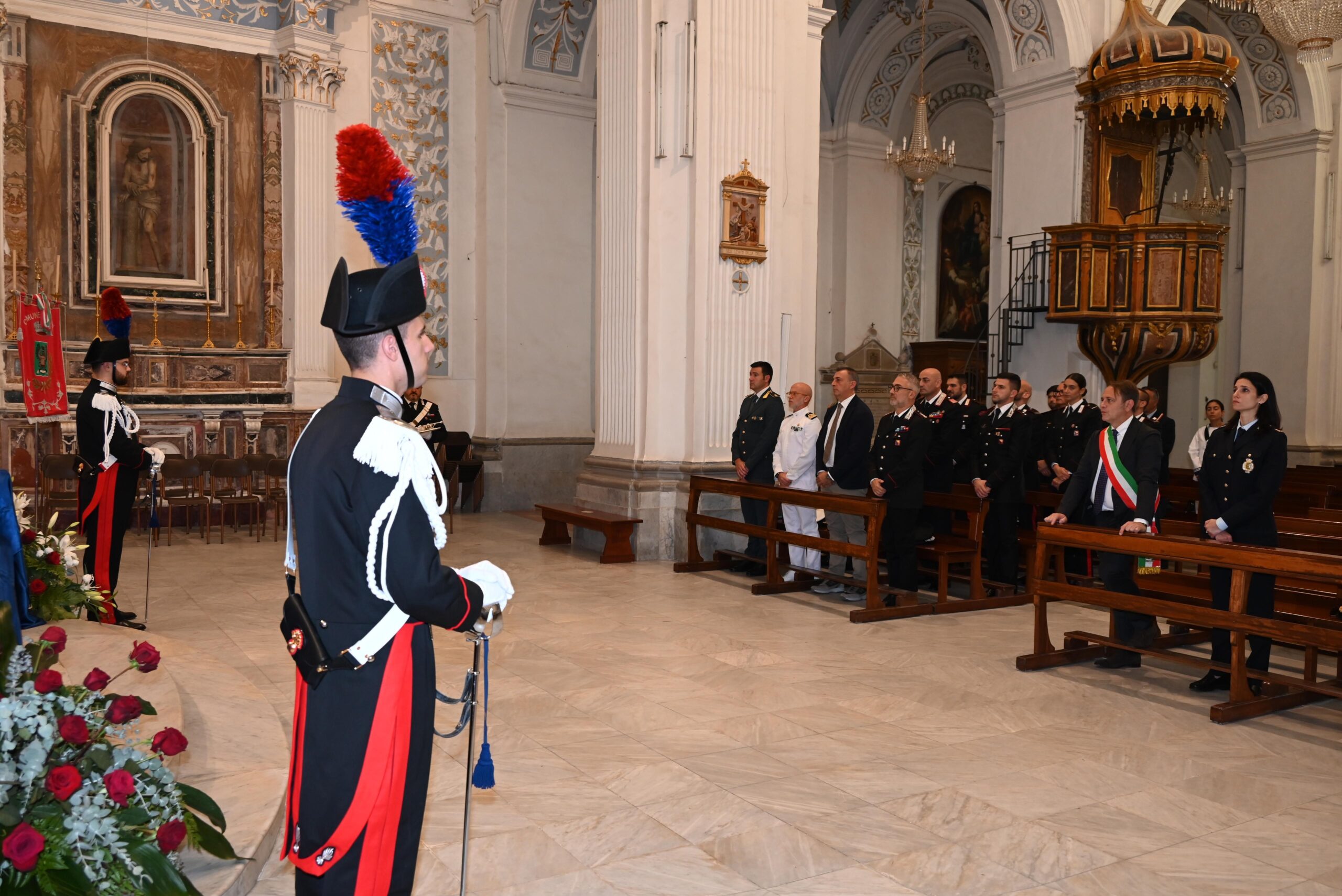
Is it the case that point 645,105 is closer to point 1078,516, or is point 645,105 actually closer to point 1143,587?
point 1078,516

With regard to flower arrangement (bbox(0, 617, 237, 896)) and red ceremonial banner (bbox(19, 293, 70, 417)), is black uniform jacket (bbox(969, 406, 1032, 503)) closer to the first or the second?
red ceremonial banner (bbox(19, 293, 70, 417))

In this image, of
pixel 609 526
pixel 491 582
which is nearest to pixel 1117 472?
pixel 609 526

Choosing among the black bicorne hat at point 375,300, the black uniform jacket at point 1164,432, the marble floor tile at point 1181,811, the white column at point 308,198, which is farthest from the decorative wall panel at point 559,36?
the black bicorne hat at point 375,300

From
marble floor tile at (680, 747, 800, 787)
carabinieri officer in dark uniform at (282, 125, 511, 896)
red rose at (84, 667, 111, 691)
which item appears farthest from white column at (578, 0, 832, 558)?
A: carabinieri officer in dark uniform at (282, 125, 511, 896)

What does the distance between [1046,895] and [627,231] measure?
7.18 metres

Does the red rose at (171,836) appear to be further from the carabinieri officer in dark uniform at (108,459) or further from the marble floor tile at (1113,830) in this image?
the carabinieri officer in dark uniform at (108,459)

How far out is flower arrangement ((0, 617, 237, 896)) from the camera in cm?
235

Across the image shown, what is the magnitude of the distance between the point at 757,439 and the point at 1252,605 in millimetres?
3871

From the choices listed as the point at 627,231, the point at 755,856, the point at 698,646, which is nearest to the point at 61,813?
the point at 755,856

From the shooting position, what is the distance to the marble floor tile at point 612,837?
3523mm

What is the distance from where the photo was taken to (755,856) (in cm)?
353

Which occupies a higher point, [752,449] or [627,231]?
[627,231]

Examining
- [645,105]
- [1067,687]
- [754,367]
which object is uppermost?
[645,105]

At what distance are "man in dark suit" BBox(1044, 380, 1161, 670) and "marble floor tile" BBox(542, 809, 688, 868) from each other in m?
3.26
